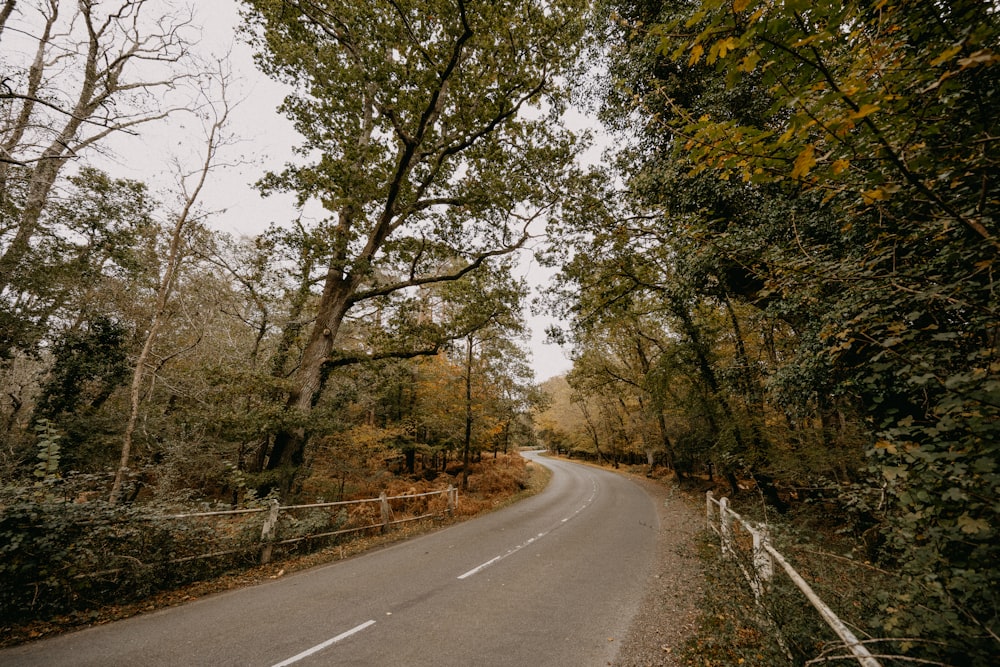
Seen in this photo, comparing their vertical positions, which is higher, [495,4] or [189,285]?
[495,4]

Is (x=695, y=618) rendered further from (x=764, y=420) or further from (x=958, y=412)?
(x=764, y=420)

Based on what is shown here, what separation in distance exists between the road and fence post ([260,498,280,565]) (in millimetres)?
1071

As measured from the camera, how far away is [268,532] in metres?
7.60

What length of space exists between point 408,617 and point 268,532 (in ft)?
14.4

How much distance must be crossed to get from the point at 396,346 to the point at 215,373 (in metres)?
4.42

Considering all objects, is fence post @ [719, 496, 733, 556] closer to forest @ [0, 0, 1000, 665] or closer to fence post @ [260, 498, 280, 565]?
forest @ [0, 0, 1000, 665]

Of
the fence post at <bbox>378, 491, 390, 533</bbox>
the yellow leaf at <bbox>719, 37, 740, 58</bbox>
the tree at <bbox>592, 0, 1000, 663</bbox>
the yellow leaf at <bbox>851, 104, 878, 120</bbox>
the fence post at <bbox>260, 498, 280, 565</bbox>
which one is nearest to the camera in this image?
the yellow leaf at <bbox>851, 104, 878, 120</bbox>

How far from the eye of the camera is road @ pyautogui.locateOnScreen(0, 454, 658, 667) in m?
4.25

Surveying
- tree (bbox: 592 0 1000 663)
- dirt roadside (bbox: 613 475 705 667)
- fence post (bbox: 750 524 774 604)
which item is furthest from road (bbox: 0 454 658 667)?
tree (bbox: 592 0 1000 663)

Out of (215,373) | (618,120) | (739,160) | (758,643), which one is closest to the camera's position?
(739,160)

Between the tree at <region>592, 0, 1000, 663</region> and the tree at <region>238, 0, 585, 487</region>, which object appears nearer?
the tree at <region>592, 0, 1000, 663</region>

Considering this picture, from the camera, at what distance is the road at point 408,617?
13.9ft

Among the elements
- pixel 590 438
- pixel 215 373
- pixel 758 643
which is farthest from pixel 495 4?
pixel 590 438

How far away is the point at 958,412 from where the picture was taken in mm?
A: 2168
